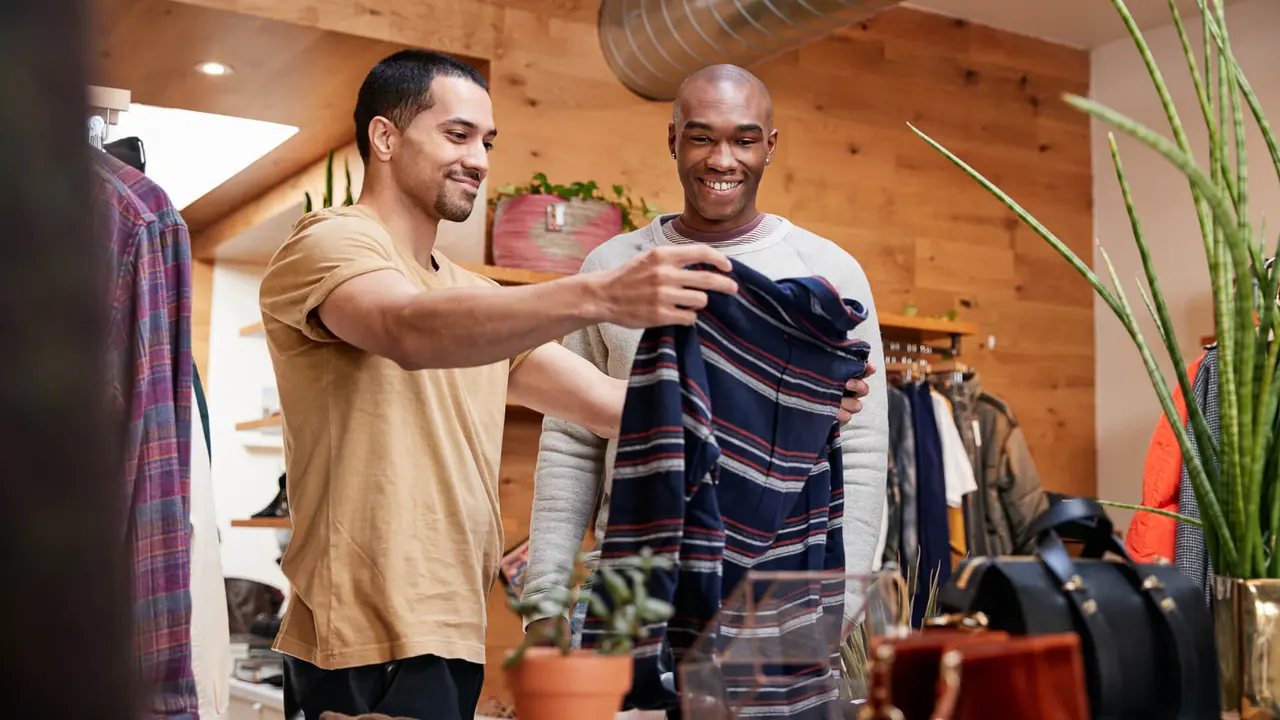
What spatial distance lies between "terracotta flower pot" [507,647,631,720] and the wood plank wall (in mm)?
3012

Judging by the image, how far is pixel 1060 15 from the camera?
519 cm

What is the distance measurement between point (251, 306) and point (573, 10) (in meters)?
3.71

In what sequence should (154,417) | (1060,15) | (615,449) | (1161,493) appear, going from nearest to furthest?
(154,417) → (615,449) → (1161,493) → (1060,15)

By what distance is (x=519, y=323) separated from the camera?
1.37 m

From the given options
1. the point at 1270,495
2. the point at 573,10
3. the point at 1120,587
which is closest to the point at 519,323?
the point at 1120,587

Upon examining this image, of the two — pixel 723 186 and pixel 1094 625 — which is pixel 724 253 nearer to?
pixel 723 186

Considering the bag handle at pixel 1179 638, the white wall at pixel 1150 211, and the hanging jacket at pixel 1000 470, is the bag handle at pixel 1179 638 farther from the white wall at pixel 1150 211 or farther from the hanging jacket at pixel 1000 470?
the white wall at pixel 1150 211

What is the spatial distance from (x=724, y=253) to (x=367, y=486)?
70 centimetres

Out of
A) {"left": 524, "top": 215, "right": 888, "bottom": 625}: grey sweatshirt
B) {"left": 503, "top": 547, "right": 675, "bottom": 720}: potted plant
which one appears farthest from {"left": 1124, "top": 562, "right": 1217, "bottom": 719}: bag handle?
{"left": 524, "top": 215, "right": 888, "bottom": 625}: grey sweatshirt

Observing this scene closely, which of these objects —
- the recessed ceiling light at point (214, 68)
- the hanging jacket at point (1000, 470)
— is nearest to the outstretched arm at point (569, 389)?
the hanging jacket at point (1000, 470)

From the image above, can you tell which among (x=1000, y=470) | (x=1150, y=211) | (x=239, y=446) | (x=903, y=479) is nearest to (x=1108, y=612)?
(x=903, y=479)

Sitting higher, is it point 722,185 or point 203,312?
point 203,312

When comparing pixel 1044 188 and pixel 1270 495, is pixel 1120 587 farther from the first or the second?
pixel 1044 188

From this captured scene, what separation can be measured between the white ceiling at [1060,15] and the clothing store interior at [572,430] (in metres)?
1.75
